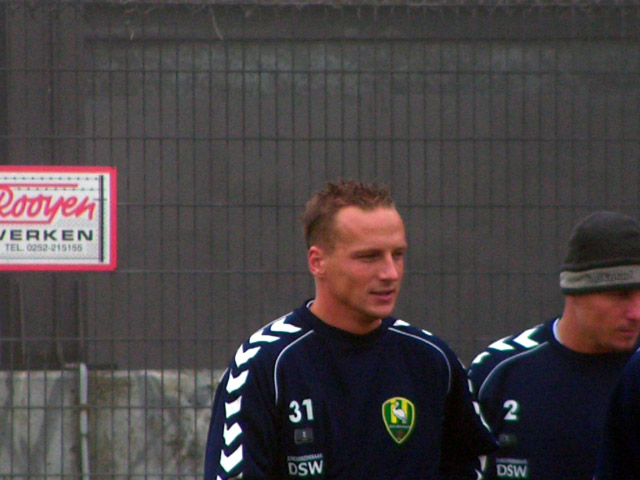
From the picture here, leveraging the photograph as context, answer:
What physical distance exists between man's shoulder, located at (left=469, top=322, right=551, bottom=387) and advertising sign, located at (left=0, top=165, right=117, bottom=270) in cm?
346

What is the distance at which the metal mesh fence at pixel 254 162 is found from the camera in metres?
7.08

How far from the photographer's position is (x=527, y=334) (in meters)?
4.10

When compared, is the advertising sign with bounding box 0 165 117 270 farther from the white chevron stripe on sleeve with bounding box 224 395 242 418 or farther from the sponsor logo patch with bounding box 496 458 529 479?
the sponsor logo patch with bounding box 496 458 529 479

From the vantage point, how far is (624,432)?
2.78 meters

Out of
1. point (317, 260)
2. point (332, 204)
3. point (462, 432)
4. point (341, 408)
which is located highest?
point (332, 204)

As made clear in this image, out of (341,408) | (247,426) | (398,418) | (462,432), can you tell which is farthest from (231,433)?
(462,432)

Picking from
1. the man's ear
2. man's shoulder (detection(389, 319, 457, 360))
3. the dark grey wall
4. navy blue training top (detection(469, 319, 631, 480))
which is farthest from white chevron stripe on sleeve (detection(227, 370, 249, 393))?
the dark grey wall

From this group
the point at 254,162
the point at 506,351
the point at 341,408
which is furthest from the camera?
the point at 254,162

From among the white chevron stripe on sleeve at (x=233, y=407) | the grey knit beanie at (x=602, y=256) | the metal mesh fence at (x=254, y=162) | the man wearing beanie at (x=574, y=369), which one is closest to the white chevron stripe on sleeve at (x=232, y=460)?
the white chevron stripe on sleeve at (x=233, y=407)

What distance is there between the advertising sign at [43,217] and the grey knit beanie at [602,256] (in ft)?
12.2

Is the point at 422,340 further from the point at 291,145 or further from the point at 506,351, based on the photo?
the point at 291,145

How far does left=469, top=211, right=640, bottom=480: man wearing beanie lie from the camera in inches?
149

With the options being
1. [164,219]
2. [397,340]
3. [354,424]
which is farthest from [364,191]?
[164,219]

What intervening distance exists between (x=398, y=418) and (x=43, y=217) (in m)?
3.75
